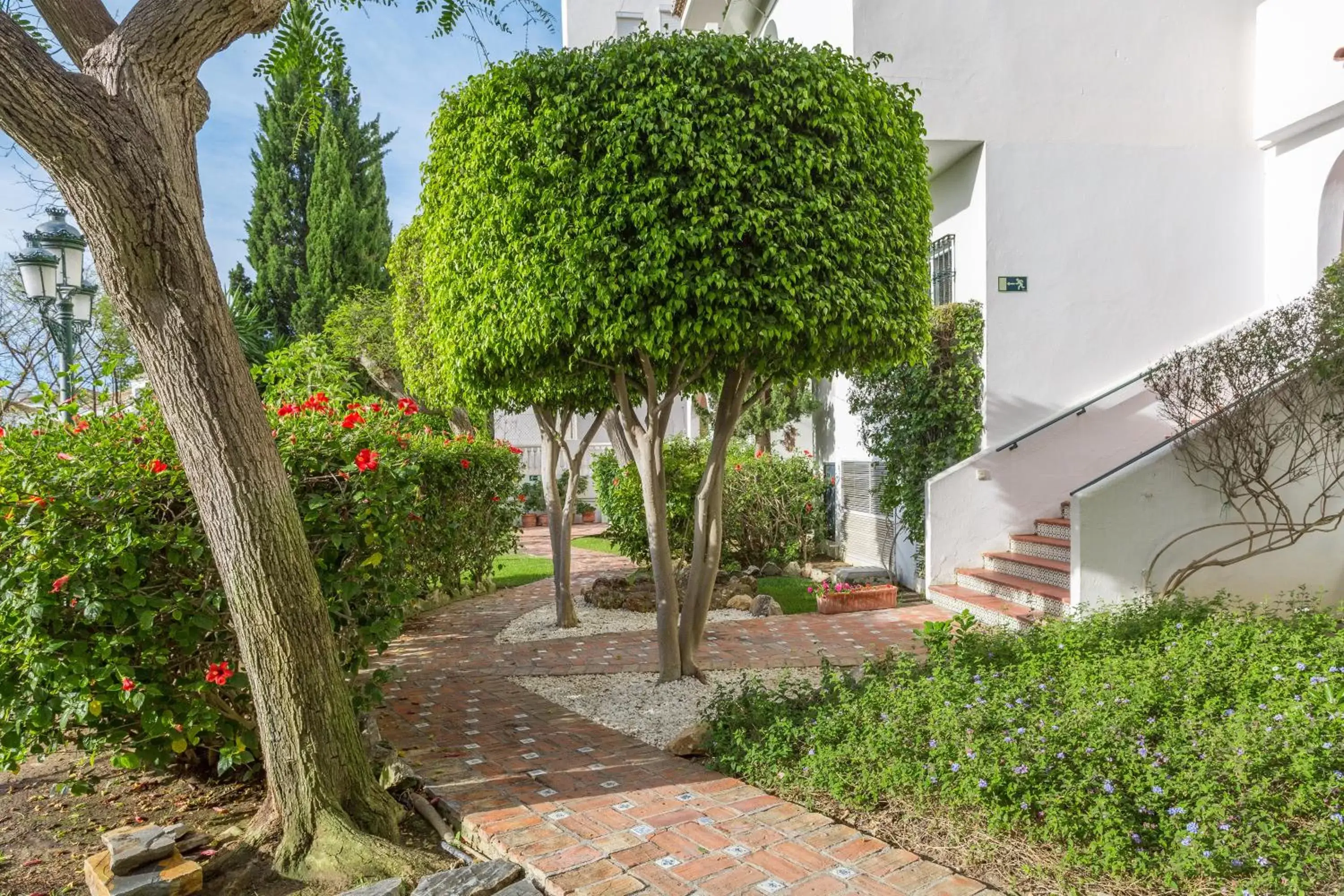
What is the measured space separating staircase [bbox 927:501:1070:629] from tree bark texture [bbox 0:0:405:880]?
5.81 meters

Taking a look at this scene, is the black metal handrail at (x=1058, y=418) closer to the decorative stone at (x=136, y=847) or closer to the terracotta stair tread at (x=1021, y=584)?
the terracotta stair tread at (x=1021, y=584)

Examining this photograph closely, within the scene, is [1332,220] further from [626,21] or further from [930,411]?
[626,21]

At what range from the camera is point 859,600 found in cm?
902

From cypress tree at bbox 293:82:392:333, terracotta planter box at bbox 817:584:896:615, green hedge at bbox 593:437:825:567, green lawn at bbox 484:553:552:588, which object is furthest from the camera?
cypress tree at bbox 293:82:392:333

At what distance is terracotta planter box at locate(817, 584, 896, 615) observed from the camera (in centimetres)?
885

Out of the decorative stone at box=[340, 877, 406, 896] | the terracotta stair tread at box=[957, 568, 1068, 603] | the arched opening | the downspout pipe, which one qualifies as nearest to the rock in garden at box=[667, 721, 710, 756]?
the decorative stone at box=[340, 877, 406, 896]

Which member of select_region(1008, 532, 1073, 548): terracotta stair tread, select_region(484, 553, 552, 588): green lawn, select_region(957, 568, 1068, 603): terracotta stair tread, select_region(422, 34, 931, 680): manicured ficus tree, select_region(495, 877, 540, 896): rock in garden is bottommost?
select_region(484, 553, 552, 588): green lawn

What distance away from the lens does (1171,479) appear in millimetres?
7234

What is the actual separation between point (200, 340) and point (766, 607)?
6601mm

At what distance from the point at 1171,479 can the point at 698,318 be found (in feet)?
15.7

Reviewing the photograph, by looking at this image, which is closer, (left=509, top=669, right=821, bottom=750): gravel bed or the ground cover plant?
the ground cover plant

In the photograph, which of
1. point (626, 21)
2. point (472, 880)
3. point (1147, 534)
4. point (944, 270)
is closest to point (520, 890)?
point (472, 880)

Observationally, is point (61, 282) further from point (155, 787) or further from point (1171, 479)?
point (1171, 479)

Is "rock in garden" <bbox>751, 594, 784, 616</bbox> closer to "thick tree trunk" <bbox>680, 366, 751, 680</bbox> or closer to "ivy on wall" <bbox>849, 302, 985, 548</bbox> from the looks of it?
"ivy on wall" <bbox>849, 302, 985, 548</bbox>
